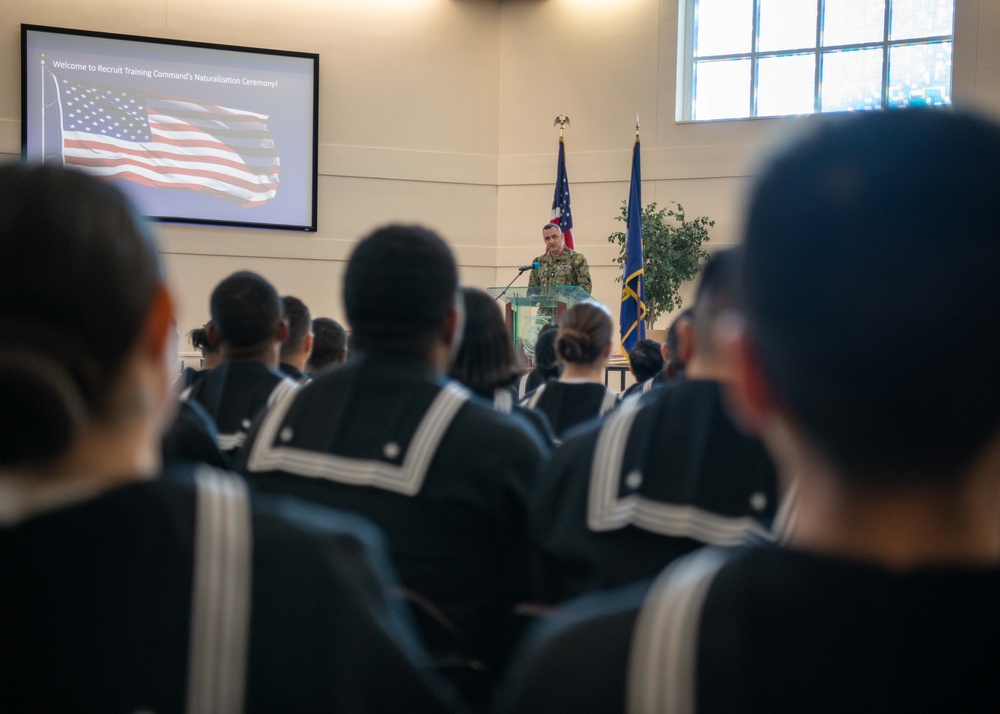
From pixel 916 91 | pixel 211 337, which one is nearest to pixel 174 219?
pixel 211 337

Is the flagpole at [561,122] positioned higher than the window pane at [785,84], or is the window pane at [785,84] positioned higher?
the window pane at [785,84]

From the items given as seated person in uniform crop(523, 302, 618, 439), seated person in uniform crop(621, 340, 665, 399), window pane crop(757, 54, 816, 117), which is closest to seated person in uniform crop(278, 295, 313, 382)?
seated person in uniform crop(523, 302, 618, 439)

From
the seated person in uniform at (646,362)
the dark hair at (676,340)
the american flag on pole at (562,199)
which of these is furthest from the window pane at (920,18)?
the dark hair at (676,340)

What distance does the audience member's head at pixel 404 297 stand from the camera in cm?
185

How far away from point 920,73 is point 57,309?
1172 cm

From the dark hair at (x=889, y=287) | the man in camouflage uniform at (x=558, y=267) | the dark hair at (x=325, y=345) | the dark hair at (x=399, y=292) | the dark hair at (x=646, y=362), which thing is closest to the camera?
the dark hair at (x=889, y=287)

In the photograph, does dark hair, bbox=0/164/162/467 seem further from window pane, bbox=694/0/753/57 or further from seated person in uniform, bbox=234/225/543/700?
window pane, bbox=694/0/753/57

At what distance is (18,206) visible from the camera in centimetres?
73

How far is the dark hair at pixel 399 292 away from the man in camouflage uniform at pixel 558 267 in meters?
6.91

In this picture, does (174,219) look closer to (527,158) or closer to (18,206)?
(527,158)

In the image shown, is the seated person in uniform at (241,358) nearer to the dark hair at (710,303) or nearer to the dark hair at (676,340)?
the dark hair at (676,340)

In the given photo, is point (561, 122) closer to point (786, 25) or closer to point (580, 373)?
point (786, 25)

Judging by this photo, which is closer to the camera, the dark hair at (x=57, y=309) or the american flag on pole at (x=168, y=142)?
the dark hair at (x=57, y=309)

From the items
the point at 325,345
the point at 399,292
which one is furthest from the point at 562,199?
the point at 399,292
